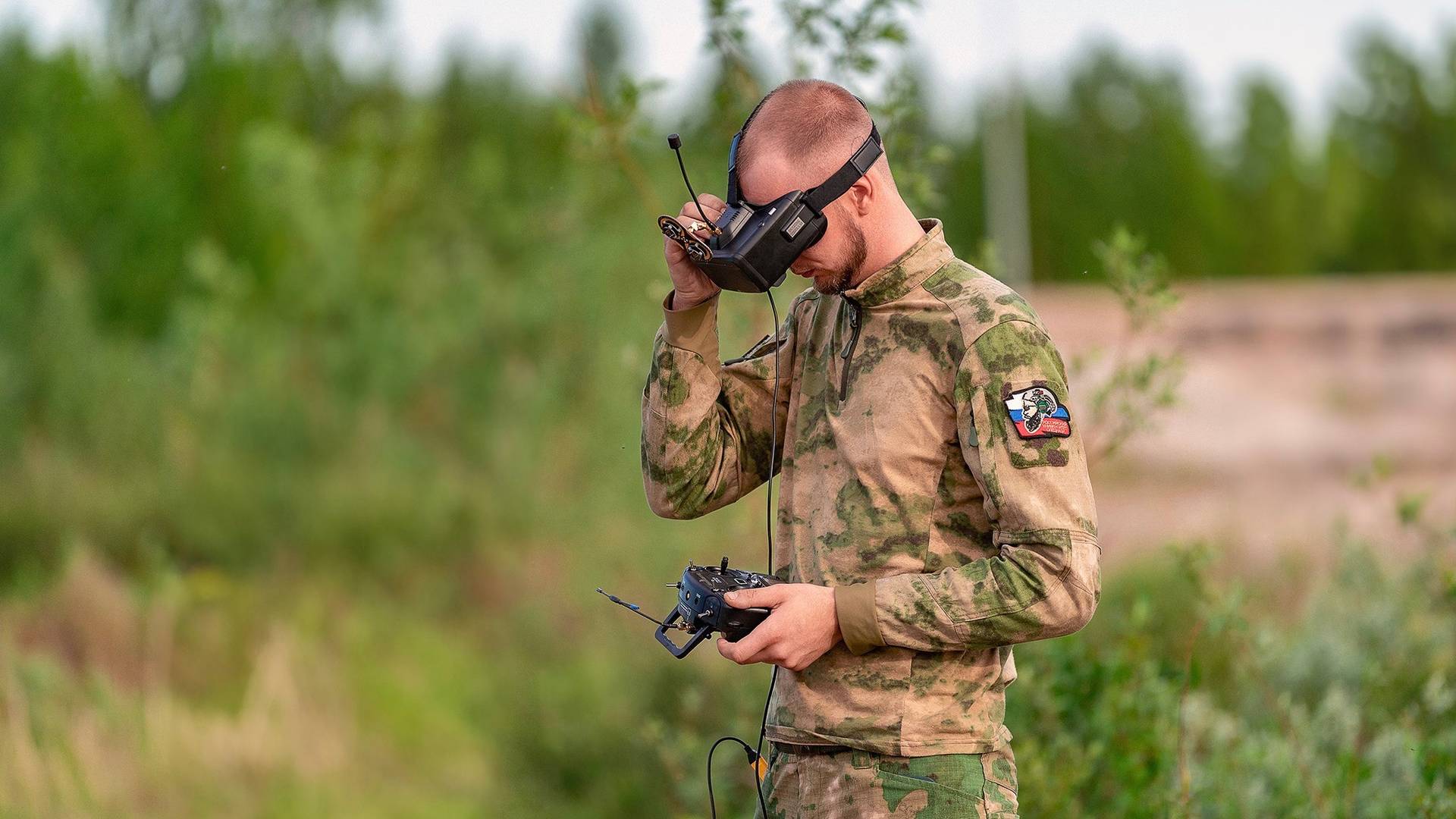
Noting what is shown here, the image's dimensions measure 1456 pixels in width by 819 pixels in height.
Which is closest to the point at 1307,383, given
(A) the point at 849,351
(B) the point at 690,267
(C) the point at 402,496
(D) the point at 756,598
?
(C) the point at 402,496

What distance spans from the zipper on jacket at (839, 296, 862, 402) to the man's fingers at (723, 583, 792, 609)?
1.28 feet

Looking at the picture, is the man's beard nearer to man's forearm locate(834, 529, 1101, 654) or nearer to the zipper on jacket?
the zipper on jacket

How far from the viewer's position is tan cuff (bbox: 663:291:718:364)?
8.79 feet

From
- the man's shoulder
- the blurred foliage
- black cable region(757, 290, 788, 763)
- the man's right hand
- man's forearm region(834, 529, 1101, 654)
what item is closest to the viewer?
man's forearm region(834, 529, 1101, 654)

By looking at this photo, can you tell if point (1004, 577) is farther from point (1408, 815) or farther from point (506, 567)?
point (506, 567)

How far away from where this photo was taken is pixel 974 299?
245cm

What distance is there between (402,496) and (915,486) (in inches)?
447

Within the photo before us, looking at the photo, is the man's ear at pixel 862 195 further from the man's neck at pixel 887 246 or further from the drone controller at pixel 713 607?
the drone controller at pixel 713 607

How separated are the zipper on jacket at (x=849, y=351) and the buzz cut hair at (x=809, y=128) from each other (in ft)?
0.86

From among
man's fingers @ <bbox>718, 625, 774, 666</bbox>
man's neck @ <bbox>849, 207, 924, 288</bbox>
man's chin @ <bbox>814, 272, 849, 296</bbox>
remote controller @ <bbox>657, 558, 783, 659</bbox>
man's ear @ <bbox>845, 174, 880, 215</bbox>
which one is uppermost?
man's ear @ <bbox>845, 174, 880, 215</bbox>

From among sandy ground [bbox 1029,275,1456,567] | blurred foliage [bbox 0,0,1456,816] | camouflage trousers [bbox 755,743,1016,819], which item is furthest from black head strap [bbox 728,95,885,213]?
sandy ground [bbox 1029,275,1456,567]

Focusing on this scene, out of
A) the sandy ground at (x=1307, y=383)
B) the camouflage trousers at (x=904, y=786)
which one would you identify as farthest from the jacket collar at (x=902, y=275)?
the sandy ground at (x=1307, y=383)

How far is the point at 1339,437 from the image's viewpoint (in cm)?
1886

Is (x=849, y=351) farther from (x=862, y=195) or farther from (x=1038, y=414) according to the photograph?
(x=1038, y=414)
